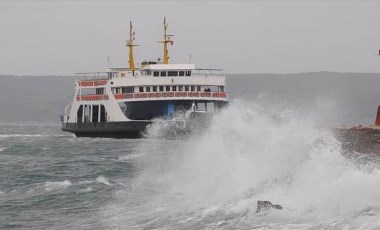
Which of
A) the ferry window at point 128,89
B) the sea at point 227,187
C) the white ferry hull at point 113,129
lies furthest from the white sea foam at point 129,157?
the ferry window at point 128,89

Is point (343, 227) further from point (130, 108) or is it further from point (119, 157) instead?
point (130, 108)

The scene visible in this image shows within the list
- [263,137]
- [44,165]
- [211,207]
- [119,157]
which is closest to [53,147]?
[119,157]

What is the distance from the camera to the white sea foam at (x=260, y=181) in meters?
22.2

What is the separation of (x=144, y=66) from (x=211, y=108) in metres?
7.98

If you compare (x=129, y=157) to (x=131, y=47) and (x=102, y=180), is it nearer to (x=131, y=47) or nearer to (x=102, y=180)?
(x=102, y=180)

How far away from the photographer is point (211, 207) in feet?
85.1

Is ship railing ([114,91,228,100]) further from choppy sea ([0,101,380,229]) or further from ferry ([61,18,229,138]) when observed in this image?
choppy sea ([0,101,380,229])

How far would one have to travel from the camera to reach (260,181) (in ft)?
91.8

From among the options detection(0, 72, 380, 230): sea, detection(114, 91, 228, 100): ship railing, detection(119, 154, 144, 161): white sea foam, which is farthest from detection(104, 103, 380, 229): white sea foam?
detection(114, 91, 228, 100): ship railing

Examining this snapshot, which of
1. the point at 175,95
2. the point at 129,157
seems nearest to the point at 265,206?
the point at 129,157

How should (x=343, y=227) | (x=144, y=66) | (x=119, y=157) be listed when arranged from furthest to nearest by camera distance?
1. (x=144, y=66)
2. (x=119, y=157)
3. (x=343, y=227)

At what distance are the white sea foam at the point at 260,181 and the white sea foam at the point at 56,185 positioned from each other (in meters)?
3.32

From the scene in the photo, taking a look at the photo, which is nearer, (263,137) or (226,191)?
(226,191)

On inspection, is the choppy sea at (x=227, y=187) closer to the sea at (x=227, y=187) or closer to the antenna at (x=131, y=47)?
the sea at (x=227, y=187)
